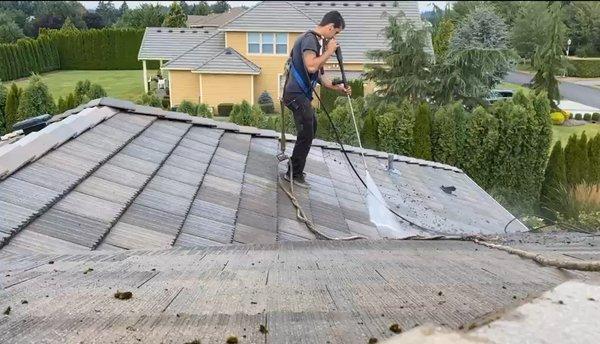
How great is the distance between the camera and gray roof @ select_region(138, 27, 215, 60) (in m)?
34.4

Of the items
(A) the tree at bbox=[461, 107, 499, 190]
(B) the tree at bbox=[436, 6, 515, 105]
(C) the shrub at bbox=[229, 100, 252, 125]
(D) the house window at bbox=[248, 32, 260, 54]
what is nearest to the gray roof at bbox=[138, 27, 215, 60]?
(D) the house window at bbox=[248, 32, 260, 54]

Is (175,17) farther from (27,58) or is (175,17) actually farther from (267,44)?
(267,44)

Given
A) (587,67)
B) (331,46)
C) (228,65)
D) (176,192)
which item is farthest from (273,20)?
(587,67)

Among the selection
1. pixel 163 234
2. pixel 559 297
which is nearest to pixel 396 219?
pixel 163 234

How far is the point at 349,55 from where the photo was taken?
2838 centimetres

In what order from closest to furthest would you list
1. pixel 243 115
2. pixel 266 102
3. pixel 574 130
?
pixel 243 115 < pixel 574 130 < pixel 266 102

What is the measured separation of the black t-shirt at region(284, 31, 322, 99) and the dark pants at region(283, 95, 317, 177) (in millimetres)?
73

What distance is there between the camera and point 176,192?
4367 mm

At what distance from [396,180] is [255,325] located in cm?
555

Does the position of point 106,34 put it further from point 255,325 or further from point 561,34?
point 255,325

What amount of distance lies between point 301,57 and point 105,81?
130 ft

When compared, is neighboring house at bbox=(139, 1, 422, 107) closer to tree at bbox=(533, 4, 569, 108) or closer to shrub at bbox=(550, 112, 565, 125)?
tree at bbox=(533, 4, 569, 108)

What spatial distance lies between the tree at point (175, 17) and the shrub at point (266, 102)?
87.7 feet

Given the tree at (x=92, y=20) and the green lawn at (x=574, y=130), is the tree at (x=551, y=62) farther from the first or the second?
the tree at (x=92, y=20)
